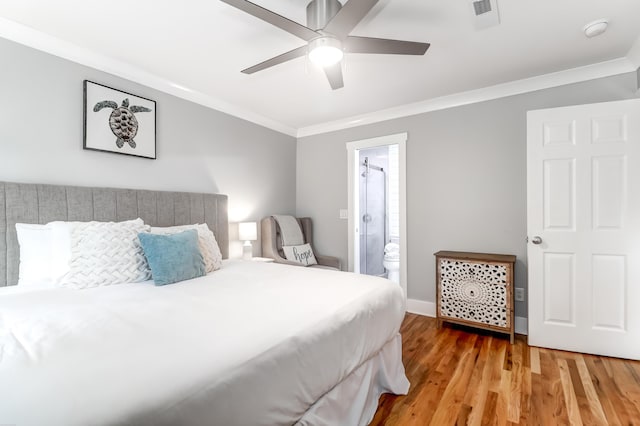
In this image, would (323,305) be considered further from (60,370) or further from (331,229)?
(331,229)

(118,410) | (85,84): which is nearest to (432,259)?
(118,410)

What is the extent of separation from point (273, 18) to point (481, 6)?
49.6 inches

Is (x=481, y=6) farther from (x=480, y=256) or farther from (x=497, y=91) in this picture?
(x=480, y=256)

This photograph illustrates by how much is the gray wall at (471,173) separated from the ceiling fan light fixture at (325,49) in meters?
2.00

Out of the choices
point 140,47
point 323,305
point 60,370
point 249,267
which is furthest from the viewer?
point 249,267

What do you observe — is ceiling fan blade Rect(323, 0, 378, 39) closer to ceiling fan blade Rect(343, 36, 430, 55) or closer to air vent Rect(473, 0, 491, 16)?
ceiling fan blade Rect(343, 36, 430, 55)

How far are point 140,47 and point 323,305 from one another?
2341mm

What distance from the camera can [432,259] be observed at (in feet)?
11.0

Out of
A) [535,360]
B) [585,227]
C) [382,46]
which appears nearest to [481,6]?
[382,46]

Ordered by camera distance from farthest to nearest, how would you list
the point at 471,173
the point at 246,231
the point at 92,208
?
the point at 246,231 → the point at 471,173 → the point at 92,208

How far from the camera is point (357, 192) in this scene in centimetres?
399

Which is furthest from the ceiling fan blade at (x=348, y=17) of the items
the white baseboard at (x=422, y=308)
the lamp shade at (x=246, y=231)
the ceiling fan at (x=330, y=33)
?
the white baseboard at (x=422, y=308)

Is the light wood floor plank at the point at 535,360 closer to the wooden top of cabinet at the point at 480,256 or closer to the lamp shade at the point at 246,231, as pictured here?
the wooden top of cabinet at the point at 480,256

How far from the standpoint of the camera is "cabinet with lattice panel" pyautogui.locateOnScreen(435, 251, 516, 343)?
2.67m
